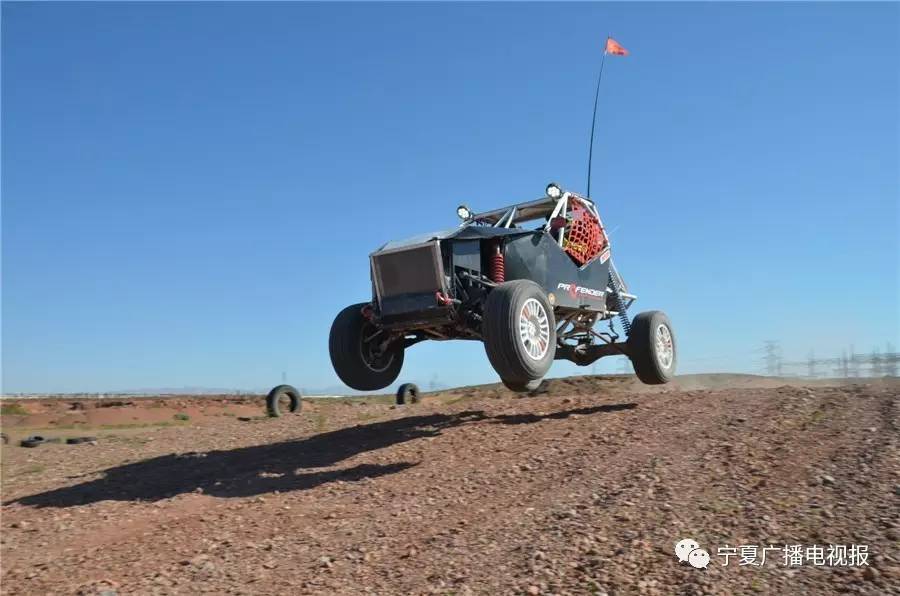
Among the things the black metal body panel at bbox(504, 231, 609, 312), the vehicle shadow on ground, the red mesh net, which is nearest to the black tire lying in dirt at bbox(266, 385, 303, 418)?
the vehicle shadow on ground

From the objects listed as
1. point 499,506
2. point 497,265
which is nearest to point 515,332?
point 497,265

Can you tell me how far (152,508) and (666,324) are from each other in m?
7.67

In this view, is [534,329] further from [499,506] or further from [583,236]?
[583,236]

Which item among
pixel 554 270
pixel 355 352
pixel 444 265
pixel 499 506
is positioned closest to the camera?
pixel 499 506

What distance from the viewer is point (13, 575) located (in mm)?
5328

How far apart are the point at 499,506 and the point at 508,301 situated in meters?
2.46

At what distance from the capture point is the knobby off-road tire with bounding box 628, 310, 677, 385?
10250 mm

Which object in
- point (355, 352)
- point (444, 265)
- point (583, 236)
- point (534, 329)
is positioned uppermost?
point (583, 236)

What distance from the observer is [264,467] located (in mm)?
8281

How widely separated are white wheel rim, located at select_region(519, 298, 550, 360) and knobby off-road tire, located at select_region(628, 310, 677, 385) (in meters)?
2.85

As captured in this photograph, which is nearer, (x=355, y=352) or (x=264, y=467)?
(x=264, y=467)

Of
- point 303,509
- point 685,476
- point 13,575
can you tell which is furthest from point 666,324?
point 13,575

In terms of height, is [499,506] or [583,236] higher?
[583,236]

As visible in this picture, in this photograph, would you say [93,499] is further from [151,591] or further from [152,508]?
[151,591]
